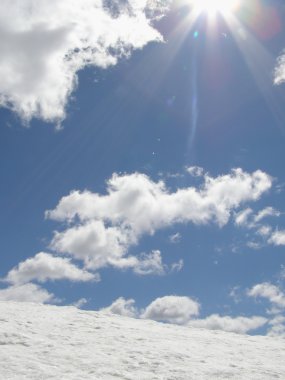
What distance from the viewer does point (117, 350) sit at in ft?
61.8

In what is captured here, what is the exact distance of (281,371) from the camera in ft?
61.2

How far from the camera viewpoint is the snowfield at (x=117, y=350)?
51.3ft

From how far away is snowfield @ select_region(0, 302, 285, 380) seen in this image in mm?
15648

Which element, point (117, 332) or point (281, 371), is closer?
point (281, 371)

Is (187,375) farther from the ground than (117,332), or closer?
closer

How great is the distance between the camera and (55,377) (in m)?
14.3

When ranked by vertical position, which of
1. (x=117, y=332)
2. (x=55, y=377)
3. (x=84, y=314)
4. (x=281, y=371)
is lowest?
(x=55, y=377)

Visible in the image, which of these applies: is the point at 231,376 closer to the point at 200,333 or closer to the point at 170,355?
the point at 170,355

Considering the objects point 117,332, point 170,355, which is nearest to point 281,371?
point 170,355

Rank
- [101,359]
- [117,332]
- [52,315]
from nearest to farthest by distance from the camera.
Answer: [101,359] < [117,332] < [52,315]

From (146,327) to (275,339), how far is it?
325 inches

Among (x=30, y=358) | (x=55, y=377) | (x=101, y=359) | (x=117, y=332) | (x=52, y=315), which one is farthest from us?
(x=52, y=315)

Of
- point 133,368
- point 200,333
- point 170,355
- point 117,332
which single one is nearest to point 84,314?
point 117,332

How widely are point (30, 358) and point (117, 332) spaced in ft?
23.7
